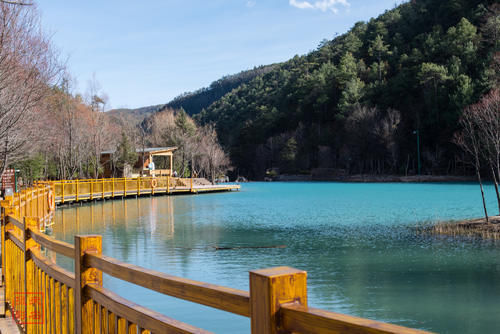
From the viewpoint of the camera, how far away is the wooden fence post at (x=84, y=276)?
257 centimetres

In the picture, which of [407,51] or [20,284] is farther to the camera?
[407,51]

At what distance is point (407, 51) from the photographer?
228 feet

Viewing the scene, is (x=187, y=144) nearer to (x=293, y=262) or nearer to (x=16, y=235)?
(x=293, y=262)

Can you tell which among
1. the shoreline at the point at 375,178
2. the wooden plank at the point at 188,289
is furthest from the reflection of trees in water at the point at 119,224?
the shoreline at the point at 375,178

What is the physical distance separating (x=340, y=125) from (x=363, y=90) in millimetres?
5892

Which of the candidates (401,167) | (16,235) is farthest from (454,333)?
(401,167)

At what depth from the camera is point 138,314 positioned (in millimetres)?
2002

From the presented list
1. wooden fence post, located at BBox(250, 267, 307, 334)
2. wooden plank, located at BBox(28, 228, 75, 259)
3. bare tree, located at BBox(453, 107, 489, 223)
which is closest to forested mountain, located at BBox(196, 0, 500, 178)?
bare tree, located at BBox(453, 107, 489, 223)

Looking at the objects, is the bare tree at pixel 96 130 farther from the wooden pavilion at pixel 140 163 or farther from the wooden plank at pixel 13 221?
the wooden plank at pixel 13 221

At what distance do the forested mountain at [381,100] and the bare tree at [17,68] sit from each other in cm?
4100

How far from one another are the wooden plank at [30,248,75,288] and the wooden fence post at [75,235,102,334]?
0.63 ft

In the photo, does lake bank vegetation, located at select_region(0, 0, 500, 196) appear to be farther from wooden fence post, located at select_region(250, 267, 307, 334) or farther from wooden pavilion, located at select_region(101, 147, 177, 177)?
wooden fence post, located at select_region(250, 267, 307, 334)

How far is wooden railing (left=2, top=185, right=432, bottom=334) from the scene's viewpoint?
134 centimetres

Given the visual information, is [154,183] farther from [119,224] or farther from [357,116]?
[357,116]
